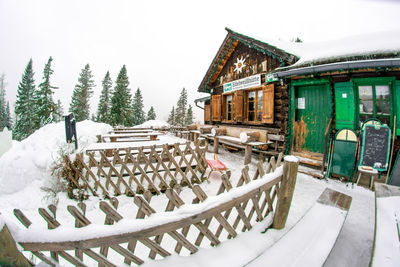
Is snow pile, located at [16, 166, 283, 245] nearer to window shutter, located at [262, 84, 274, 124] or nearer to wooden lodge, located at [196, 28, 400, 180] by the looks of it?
wooden lodge, located at [196, 28, 400, 180]

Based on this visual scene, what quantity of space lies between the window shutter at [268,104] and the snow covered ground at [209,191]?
7.43ft

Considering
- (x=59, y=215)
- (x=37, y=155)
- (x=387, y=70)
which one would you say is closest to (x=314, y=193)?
(x=387, y=70)

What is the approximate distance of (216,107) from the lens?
414 inches

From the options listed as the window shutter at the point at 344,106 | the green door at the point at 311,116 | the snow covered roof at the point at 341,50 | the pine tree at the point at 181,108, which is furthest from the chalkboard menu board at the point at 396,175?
the pine tree at the point at 181,108

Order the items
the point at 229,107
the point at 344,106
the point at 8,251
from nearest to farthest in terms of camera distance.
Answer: the point at 8,251
the point at 344,106
the point at 229,107

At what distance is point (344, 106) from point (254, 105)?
11.9 ft

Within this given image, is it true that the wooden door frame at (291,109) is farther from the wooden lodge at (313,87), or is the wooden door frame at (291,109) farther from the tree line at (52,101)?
the tree line at (52,101)

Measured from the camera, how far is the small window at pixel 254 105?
310 inches

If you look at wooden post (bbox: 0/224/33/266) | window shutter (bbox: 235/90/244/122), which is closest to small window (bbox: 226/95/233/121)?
window shutter (bbox: 235/90/244/122)

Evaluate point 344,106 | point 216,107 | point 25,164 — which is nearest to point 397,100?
point 344,106

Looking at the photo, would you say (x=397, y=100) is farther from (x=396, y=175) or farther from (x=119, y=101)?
(x=119, y=101)

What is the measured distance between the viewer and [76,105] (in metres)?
27.1

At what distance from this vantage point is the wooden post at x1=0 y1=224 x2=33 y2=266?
3.09 ft

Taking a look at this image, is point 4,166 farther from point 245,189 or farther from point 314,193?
point 314,193
